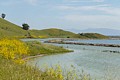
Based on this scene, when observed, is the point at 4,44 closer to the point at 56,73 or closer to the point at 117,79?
the point at 117,79

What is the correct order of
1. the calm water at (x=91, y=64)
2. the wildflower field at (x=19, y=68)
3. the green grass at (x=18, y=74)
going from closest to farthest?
the green grass at (x=18, y=74) < the wildflower field at (x=19, y=68) < the calm water at (x=91, y=64)

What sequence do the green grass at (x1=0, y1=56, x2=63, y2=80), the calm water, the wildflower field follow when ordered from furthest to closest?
the calm water
the wildflower field
the green grass at (x1=0, y1=56, x2=63, y2=80)

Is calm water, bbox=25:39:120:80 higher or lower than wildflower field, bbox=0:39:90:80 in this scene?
lower

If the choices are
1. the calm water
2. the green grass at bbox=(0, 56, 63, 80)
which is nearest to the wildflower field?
the green grass at bbox=(0, 56, 63, 80)

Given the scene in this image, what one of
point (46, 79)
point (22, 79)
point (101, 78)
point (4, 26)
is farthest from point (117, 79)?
point (4, 26)

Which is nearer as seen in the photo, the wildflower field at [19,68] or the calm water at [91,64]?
the wildflower field at [19,68]

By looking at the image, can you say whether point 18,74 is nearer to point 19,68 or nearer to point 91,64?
point 19,68

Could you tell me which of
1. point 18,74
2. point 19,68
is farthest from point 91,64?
point 18,74

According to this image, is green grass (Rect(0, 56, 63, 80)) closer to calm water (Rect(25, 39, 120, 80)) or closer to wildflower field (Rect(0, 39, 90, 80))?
wildflower field (Rect(0, 39, 90, 80))

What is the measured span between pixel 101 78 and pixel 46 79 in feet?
49.3

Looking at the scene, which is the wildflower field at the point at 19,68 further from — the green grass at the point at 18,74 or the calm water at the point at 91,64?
the calm water at the point at 91,64

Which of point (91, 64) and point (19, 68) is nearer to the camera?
point (19, 68)

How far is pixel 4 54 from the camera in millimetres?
27062

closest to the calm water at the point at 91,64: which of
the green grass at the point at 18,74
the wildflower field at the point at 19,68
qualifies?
the wildflower field at the point at 19,68
